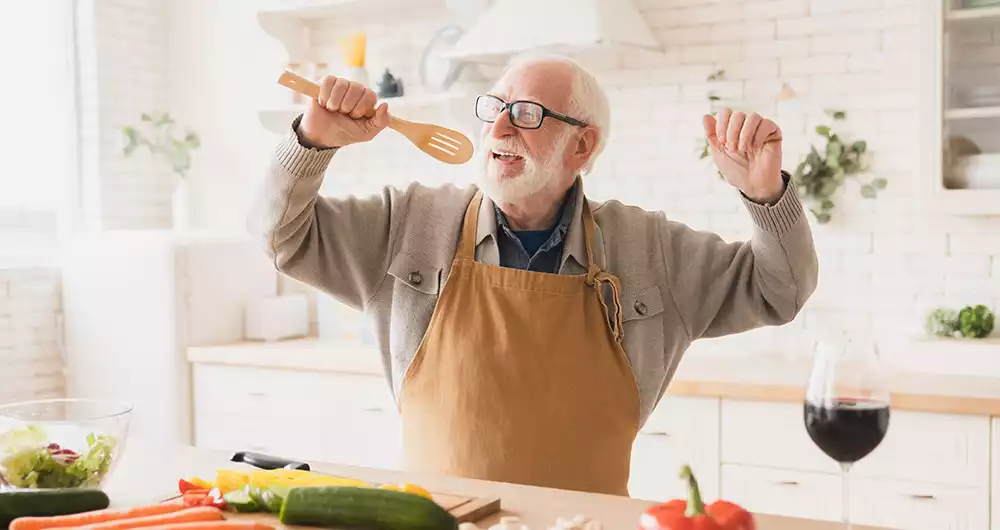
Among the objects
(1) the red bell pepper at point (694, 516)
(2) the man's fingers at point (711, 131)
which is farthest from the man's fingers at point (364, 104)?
(1) the red bell pepper at point (694, 516)

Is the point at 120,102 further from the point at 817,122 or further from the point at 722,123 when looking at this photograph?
the point at 722,123

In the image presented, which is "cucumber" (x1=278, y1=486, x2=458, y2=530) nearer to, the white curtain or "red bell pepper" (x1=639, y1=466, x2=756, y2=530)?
"red bell pepper" (x1=639, y1=466, x2=756, y2=530)

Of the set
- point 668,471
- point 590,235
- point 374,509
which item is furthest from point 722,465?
point 374,509

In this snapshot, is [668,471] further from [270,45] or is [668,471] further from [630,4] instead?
[270,45]

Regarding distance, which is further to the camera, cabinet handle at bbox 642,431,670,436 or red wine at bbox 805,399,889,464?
cabinet handle at bbox 642,431,670,436

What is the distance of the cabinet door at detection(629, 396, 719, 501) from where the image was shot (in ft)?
11.0

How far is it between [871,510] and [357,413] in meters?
1.74

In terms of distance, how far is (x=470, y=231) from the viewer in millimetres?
2342

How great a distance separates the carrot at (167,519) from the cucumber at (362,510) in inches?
3.8

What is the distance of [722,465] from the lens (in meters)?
3.35

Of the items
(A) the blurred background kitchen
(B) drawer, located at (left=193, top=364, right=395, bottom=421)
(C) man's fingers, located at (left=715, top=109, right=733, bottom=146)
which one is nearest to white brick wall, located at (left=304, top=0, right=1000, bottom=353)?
(A) the blurred background kitchen

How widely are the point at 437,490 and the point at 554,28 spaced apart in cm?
232

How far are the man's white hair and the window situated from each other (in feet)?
9.52

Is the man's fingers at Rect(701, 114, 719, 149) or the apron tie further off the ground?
the man's fingers at Rect(701, 114, 719, 149)
